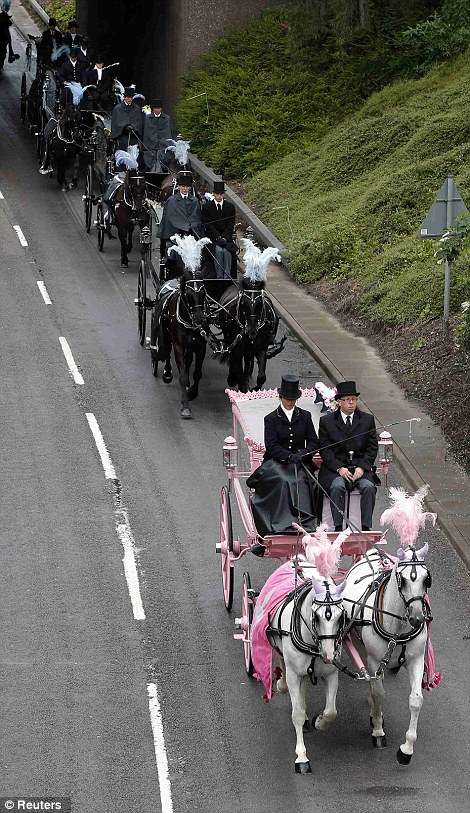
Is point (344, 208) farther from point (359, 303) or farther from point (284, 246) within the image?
point (359, 303)


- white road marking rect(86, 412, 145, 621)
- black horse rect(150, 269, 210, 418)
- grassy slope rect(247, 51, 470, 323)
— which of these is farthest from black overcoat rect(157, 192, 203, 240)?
white road marking rect(86, 412, 145, 621)

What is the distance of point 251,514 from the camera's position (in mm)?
13031

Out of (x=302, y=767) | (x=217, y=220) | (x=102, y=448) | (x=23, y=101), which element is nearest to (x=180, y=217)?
(x=217, y=220)

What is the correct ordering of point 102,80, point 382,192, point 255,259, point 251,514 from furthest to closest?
point 102,80 < point 382,192 < point 255,259 < point 251,514

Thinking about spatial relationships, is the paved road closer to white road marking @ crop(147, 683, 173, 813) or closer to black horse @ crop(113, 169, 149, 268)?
white road marking @ crop(147, 683, 173, 813)

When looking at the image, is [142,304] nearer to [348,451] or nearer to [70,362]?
[70,362]

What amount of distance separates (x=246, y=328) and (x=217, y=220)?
3.72 meters

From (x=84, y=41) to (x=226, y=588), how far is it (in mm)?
29278

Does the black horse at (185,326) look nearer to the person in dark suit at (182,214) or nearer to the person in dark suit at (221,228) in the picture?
the person in dark suit at (221,228)

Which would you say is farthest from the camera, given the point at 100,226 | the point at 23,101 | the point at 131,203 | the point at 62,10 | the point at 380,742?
the point at 62,10

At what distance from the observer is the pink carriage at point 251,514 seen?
12297 mm

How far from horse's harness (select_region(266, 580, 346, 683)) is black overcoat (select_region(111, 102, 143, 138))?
1965 cm

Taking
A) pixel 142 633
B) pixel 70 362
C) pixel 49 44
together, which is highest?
pixel 49 44

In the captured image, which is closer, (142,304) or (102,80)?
A: (142,304)
